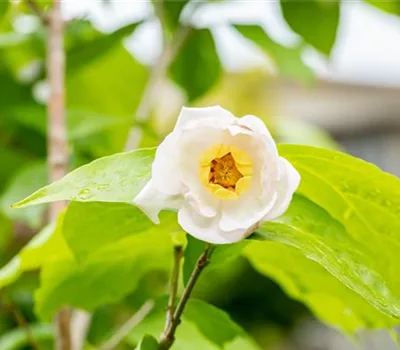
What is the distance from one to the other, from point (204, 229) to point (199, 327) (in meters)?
0.15

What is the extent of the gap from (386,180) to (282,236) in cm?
6

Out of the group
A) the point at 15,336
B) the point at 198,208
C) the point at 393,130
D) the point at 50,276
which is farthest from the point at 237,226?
the point at 393,130

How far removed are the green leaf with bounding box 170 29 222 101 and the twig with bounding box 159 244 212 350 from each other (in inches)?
16.2

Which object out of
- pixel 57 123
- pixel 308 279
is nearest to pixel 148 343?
pixel 308 279

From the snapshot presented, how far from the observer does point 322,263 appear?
32 cm

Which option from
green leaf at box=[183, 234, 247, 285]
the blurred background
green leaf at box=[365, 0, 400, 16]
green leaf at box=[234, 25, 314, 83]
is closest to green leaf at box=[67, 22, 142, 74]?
the blurred background

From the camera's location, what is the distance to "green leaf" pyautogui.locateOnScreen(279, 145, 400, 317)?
36 centimetres

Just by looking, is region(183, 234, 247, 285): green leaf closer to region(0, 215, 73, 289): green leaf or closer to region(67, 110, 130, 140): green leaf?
region(0, 215, 73, 289): green leaf

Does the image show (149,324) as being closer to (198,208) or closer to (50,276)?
(50,276)

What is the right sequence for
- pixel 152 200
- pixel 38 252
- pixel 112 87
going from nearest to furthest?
pixel 152 200 < pixel 38 252 < pixel 112 87

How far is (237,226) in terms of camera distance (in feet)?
1.04

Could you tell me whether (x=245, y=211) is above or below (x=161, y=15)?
above

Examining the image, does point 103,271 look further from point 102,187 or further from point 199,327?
point 102,187

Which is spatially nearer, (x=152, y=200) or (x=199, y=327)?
(x=152, y=200)
